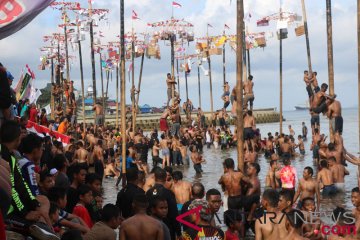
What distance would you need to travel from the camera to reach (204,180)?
26172mm

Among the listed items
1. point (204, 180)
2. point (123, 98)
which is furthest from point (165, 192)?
point (204, 180)

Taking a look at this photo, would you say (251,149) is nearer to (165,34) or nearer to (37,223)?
(37,223)

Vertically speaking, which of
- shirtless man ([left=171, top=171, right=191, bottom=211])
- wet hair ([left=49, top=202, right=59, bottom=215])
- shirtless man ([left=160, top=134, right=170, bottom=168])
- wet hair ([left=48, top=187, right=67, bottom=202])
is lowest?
shirtless man ([left=160, top=134, right=170, bottom=168])

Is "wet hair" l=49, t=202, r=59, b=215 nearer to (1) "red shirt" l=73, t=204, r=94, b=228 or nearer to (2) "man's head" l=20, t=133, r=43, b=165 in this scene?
(2) "man's head" l=20, t=133, r=43, b=165

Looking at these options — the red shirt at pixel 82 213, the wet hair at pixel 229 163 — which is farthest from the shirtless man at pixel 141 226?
the wet hair at pixel 229 163

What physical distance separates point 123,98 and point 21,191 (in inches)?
634

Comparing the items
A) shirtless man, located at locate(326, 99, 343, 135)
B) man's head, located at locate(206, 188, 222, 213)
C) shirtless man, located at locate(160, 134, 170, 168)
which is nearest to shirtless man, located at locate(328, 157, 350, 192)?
shirtless man, located at locate(326, 99, 343, 135)

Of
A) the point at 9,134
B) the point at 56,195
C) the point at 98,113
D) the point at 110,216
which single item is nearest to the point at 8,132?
the point at 9,134

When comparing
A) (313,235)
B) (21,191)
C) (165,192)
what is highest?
(21,191)

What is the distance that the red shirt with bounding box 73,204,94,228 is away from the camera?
308 inches

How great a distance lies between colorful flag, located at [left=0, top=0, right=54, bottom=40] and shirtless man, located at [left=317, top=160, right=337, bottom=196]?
517 inches

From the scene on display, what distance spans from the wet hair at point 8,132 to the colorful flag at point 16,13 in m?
1.23

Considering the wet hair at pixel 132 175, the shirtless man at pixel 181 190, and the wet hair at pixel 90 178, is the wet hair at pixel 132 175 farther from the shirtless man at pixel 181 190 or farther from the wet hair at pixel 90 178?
the shirtless man at pixel 181 190

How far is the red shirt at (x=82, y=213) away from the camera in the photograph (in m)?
7.83
